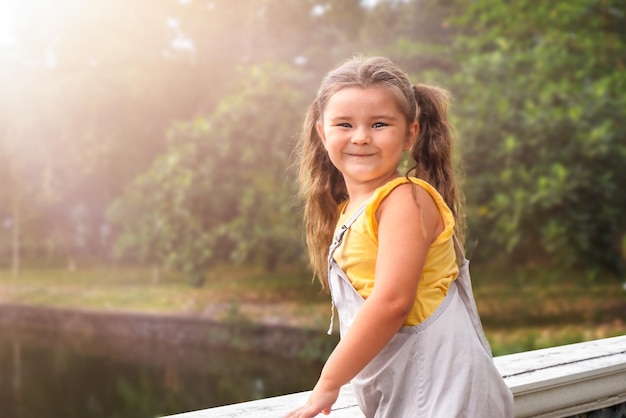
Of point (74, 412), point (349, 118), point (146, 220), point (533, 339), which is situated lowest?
point (74, 412)

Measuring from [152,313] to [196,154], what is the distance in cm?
367

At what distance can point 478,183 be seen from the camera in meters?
7.85

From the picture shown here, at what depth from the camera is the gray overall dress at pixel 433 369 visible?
0.80m

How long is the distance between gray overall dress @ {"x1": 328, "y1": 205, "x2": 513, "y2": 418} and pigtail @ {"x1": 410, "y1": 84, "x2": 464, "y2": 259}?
5.2 inches

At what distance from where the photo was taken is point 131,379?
9.61m

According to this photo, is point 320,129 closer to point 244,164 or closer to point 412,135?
point 412,135

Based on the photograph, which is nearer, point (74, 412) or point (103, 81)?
point (74, 412)

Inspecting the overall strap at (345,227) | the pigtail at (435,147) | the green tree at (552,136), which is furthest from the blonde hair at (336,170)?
the green tree at (552,136)

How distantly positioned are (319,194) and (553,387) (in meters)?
0.51

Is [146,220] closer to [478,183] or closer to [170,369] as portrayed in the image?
[170,369]

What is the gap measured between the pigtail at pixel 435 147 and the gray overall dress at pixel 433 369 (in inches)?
5.2

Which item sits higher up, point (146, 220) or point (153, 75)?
point (153, 75)

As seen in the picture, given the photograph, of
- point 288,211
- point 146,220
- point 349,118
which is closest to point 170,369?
point 146,220

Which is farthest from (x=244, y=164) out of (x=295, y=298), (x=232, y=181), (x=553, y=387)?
(x=553, y=387)
